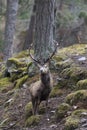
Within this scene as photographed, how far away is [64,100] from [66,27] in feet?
52.6

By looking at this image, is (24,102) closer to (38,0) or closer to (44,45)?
(44,45)

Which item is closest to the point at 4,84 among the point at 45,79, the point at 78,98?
the point at 45,79

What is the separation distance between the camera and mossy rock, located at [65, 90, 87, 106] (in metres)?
8.10

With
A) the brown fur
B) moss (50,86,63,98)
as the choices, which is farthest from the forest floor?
the brown fur

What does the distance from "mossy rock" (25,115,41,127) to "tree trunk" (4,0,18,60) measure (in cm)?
848

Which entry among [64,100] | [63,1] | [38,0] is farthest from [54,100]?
[63,1]

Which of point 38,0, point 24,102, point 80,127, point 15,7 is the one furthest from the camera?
point 15,7

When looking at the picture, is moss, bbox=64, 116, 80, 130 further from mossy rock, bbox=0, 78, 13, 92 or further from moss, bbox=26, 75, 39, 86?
mossy rock, bbox=0, 78, 13, 92

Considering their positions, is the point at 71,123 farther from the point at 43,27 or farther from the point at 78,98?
the point at 43,27

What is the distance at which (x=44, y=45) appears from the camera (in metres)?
11.1

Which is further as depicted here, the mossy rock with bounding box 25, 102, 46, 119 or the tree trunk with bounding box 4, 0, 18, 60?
the tree trunk with bounding box 4, 0, 18, 60

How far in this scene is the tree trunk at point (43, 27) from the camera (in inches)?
435

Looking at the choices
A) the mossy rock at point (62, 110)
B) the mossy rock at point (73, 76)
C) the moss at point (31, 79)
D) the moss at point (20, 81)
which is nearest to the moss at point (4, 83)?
the moss at point (20, 81)

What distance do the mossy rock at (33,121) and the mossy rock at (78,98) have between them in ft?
2.25
